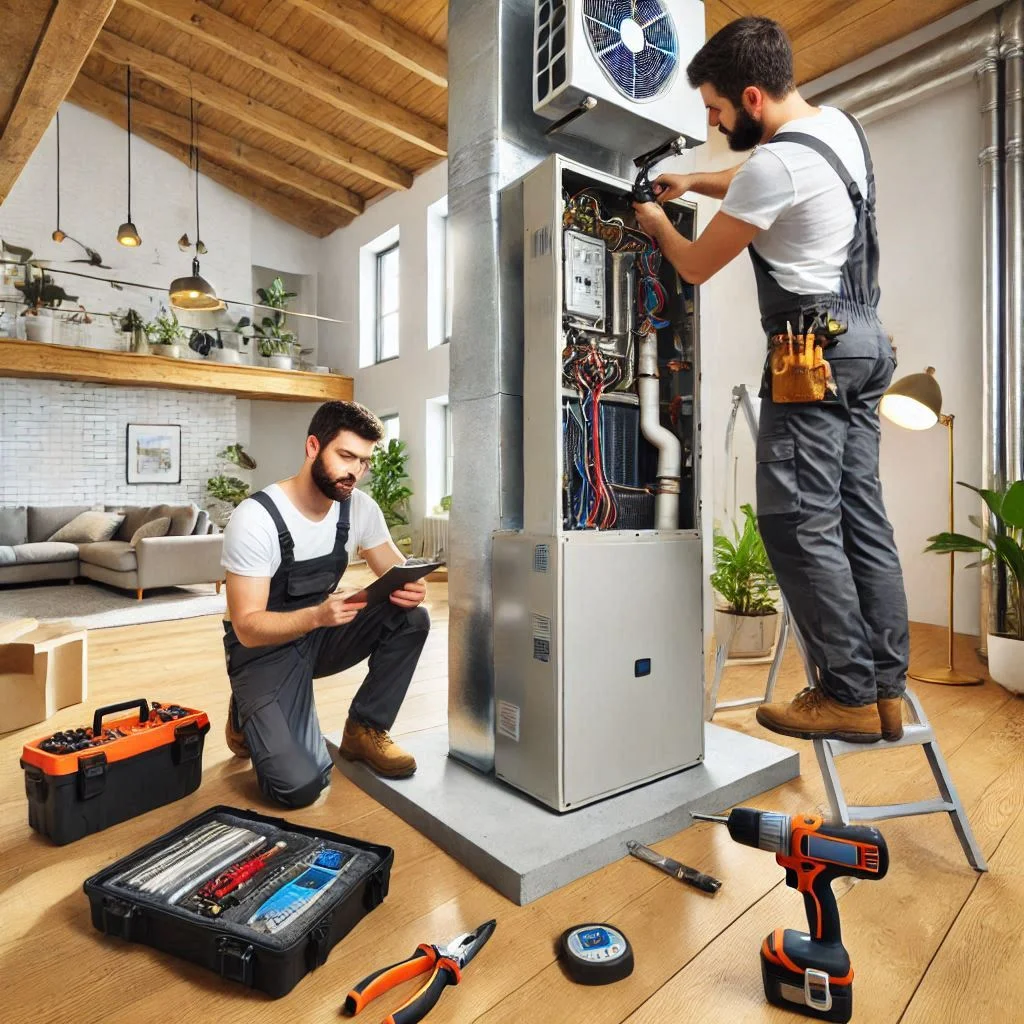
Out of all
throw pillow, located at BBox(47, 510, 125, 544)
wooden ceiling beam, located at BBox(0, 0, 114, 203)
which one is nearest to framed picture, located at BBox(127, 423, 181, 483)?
throw pillow, located at BBox(47, 510, 125, 544)

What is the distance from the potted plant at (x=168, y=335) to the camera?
8641 millimetres

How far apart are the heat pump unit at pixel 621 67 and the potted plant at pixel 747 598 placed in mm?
2058

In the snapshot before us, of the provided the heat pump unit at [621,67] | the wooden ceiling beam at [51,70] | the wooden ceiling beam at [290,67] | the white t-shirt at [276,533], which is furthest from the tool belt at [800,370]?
the wooden ceiling beam at [290,67]

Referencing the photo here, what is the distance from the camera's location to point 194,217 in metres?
9.94

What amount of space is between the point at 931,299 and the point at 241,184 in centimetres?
952

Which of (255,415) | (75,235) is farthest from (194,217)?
(255,415)

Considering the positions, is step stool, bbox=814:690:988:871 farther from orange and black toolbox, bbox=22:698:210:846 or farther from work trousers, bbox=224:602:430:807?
orange and black toolbox, bbox=22:698:210:846

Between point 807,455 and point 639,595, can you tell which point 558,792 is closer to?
point 639,595

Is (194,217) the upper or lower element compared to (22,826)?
upper

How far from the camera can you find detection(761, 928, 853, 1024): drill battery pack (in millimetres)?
1156

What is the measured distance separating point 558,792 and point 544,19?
7.02 feet

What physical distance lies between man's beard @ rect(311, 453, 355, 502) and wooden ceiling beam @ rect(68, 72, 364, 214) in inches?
357

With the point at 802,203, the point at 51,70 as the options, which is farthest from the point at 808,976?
the point at 51,70

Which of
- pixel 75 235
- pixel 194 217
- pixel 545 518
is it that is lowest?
pixel 545 518
